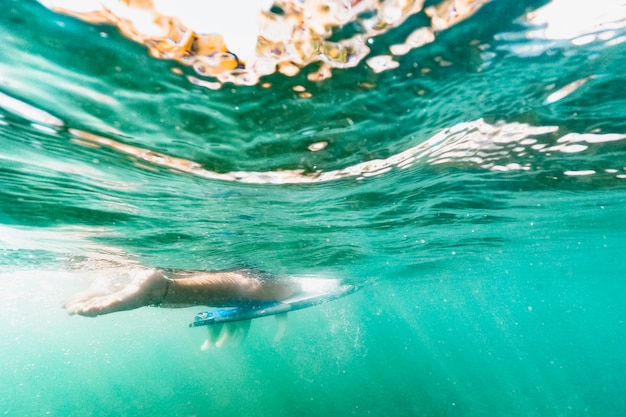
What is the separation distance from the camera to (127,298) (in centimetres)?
602

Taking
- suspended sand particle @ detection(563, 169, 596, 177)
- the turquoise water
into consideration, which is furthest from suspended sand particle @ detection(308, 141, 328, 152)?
suspended sand particle @ detection(563, 169, 596, 177)

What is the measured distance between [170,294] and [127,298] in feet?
4.33

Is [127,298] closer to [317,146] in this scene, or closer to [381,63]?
[317,146]

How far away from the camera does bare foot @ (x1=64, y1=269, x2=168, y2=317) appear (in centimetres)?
562

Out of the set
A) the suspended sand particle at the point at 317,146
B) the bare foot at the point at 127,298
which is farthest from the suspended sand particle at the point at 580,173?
the bare foot at the point at 127,298

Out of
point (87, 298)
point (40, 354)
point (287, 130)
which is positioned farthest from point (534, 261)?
point (40, 354)

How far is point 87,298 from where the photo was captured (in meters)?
6.33

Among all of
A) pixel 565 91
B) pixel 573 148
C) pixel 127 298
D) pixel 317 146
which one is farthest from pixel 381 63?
pixel 573 148

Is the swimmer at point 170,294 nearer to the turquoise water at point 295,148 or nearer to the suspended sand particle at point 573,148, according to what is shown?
the turquoise water at point 295,148

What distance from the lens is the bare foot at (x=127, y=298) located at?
5621mm

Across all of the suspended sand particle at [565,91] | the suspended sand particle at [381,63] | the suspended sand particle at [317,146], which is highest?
the suspended sand particle at [381,63]

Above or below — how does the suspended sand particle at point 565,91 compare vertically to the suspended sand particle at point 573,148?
above

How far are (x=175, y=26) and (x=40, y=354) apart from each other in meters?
211

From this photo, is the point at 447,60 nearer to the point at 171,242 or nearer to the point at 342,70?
the point at 342,70
